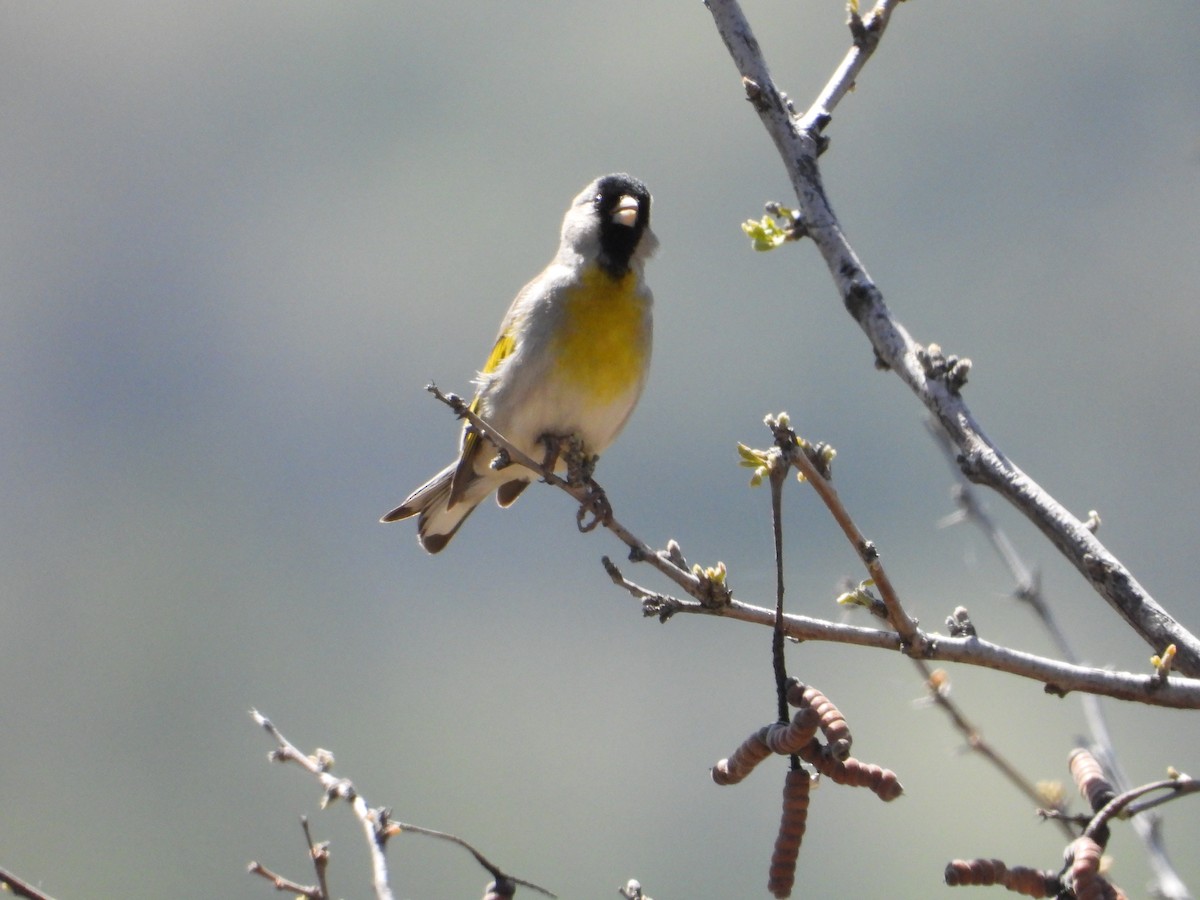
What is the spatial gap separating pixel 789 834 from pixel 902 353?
111 cm

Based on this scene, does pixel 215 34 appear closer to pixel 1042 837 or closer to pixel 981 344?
pixel 981 344

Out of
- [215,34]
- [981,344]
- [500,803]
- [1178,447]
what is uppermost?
[215,34]

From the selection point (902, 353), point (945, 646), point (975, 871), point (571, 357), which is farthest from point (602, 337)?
point (975, 871)

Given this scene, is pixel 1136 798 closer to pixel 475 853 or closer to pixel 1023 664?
pixel 1023 664

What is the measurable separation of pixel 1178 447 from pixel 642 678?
3392cm

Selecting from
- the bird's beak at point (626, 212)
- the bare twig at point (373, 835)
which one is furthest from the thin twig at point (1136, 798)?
the bird's beak at point (626, 212)

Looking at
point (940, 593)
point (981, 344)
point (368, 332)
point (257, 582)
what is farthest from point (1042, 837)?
point (368, 332)

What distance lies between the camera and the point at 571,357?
6535 millimetres

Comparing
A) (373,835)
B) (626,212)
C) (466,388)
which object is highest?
(466,388)

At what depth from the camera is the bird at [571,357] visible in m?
6.54

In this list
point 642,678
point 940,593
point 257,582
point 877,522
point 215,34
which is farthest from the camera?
point 215,34

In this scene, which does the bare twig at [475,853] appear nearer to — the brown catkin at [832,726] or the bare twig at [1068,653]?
the brown catkin at [832,726]

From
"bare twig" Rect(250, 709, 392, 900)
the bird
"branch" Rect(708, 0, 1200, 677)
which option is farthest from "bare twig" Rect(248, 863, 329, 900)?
the bird

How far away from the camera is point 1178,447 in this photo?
96.8m
